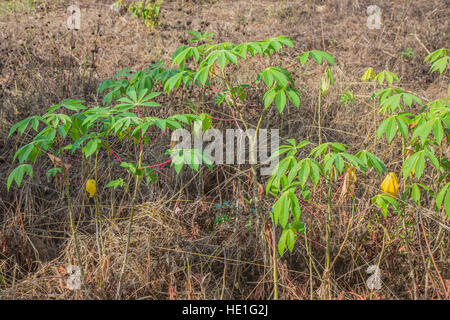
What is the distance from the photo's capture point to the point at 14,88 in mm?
3297

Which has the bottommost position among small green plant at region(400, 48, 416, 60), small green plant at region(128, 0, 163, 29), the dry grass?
the dry grass

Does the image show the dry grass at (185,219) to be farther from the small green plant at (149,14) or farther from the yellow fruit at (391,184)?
the small green plant at (149,14)

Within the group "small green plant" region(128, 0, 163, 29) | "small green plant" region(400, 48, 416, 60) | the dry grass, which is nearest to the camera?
the dry grass

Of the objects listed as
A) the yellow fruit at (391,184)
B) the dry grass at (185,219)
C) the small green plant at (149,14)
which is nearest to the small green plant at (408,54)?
the dry grass at (185,219)

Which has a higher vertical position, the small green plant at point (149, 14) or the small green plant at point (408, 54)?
the small green plant at point (149, 14)

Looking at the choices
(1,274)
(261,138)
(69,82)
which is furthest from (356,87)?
(1,274)

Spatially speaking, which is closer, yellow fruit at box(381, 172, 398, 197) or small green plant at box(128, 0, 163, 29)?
yellow fruit at box(381, 172, 398, 197)

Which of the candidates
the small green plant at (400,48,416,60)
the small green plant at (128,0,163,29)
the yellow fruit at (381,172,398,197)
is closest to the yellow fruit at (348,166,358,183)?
the yellow fruit at (381,172,398,197)

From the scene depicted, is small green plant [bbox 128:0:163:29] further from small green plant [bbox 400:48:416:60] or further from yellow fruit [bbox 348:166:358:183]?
yellow fruit [bbox 348:166:358:183]

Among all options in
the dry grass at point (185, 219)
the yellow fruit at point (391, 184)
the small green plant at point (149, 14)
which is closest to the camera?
the yellow fruit at point (391, 184)

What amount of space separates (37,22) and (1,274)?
12.2 feet

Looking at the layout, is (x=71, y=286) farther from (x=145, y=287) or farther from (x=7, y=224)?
(x=7, y=224)

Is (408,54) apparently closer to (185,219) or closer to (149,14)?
(149,14)

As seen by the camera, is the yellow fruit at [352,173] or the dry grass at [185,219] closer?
the yellow fruit at [352,173]
